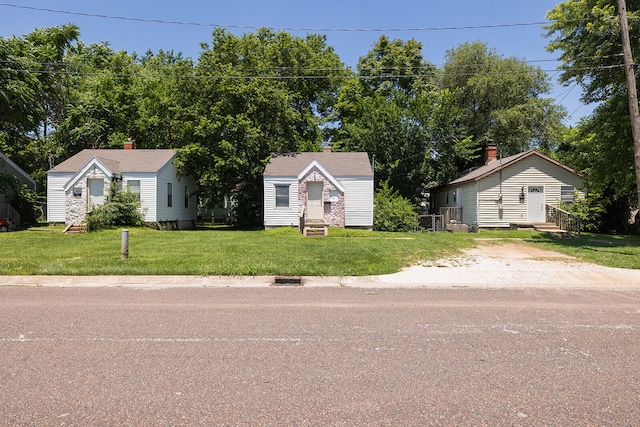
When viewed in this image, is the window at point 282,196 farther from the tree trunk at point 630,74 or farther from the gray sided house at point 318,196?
the tree trunk at point 630,74

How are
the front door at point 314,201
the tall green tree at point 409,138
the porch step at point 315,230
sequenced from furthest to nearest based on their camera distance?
the tall green tree at point 409,138 < the front door at point 314,201 < the porch step at point 315,230

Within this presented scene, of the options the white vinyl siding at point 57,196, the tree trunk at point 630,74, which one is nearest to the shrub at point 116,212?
the white vinyl siding at point 57,196

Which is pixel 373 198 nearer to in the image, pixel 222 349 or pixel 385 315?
pixel 385 315

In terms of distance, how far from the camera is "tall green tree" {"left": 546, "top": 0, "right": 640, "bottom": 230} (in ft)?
58.3

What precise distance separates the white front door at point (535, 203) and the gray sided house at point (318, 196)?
33.6ft

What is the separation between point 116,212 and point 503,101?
3412cm

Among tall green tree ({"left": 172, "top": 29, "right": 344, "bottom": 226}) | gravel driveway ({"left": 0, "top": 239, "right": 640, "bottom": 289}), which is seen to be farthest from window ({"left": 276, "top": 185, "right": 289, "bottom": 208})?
gravel driveway ({"left": 0, "top": 239, "right": 640, "bottom": 289})

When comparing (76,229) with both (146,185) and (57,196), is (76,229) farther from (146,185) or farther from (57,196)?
(57,196)

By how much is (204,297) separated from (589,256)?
1218 cm

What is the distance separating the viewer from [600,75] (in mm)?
19266

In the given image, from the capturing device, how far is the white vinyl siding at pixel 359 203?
25584 millimetres

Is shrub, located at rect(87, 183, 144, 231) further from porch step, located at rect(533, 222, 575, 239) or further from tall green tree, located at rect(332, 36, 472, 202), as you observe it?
porch step, located at rect(533, 222, 575, 239)

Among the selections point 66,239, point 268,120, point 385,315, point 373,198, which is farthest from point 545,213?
point 66,239

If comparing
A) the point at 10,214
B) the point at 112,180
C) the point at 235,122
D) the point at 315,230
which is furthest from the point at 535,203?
the point at 10,214
